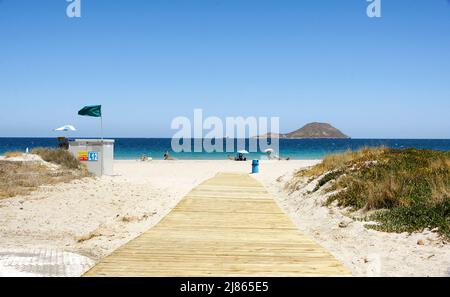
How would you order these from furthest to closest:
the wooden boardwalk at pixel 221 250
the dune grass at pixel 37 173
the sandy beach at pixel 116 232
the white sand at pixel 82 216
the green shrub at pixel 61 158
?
the green shrub at pixel 61 158 → the dune grass at pixel 37 173 → the white sand at pixel 82 216 → the sandy beach at pixel 116 232 → the wooden boardwalk at pixel 221 250

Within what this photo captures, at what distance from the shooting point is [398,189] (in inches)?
458

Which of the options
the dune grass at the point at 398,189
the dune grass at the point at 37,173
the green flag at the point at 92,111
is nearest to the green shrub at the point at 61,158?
the dune grass at the point at 37,173

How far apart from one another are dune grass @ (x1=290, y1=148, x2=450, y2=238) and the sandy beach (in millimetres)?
495

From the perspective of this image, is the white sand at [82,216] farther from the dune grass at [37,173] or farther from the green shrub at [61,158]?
the green shrub at [61,158]

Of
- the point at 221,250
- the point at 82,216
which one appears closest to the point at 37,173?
the point at 82,216

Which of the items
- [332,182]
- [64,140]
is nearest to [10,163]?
[64,140]

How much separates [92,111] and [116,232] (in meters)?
16.8

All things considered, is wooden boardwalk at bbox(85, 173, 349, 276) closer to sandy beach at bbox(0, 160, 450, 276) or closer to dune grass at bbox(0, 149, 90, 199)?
sandy beach at bbox(0, 160, 450, 276)

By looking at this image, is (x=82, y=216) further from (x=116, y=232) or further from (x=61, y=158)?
(x=61, y=158)

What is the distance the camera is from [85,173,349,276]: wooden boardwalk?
6.57 meters

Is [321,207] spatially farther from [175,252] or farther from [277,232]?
[175,252]

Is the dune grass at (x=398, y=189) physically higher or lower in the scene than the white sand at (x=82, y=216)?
higher

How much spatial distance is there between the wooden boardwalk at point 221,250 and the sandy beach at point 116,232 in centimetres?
52

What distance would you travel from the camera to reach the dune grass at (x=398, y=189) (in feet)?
31.3
